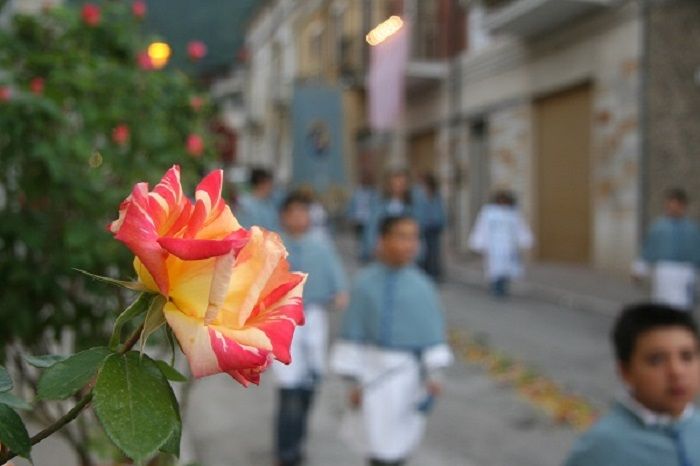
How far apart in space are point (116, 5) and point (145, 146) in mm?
943

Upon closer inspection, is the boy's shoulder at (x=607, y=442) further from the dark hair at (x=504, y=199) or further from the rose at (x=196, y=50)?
the dark hair at (x=504, y=199)

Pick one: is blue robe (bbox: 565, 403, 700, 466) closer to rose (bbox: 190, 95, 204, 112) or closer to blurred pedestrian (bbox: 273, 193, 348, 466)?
rose (bbox: 190, 95, 204, 112)

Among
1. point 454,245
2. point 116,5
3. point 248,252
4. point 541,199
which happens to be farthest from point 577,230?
point 248,252

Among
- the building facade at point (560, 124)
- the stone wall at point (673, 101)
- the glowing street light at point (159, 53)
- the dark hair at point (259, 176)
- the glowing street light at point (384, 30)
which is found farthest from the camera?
the glowing street light at point (384, 30)

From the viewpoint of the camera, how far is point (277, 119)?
38.3m

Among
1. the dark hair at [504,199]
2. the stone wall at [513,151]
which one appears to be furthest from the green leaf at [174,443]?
the stone wall at [513,151]

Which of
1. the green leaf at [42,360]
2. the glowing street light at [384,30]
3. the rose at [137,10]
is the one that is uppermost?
the glowing street light at [384,30]

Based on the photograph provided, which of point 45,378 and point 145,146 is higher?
point 145,146

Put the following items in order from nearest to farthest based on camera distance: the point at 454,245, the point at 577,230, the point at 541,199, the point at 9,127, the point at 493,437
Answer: the point at 9,127 → the point at 493,437 → the point at 577,230 → the point at 541,199 → the point at 454,245

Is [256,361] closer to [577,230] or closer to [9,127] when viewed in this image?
[9,127]

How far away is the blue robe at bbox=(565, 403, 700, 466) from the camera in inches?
98.7

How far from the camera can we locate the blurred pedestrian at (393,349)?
14.7 ft

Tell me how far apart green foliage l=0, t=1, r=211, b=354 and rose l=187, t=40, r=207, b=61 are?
85cm

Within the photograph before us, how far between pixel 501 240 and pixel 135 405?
12610mm
